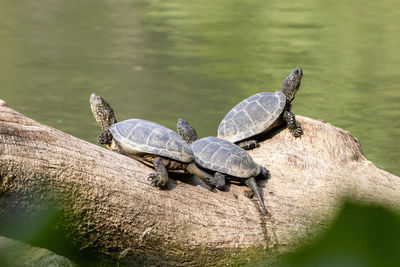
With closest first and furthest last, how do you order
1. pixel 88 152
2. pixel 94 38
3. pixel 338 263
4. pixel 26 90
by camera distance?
pixel 338 263
pixel 88 152
pixel 26 90
pixel 94 38

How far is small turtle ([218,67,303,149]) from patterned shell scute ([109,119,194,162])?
1.24m

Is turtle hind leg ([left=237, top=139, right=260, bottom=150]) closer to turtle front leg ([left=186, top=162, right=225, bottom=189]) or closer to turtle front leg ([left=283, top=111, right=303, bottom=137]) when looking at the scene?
turtle front leg ([left=283, top=111, right=303, bottom=137])

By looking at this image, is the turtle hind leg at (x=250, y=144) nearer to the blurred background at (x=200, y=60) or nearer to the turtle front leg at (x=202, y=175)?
the turtle front leg at (x=202, y=175)

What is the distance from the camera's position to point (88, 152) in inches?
128

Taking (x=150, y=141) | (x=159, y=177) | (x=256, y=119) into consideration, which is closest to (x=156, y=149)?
(x=150, y=141)

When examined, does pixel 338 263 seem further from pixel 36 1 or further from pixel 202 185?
pixel 36 1

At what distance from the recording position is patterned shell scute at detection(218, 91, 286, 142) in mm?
4801

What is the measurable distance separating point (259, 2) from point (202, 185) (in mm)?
18431

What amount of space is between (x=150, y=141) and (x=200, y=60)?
1115 centimetres

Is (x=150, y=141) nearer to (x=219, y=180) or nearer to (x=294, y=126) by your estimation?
(x=219, y=180)

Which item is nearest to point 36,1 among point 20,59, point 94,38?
point 94,38

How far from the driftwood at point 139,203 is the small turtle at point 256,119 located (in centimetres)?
61

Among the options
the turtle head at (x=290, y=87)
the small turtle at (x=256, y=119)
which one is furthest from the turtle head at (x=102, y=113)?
the turtle head at (x=290, y=87)

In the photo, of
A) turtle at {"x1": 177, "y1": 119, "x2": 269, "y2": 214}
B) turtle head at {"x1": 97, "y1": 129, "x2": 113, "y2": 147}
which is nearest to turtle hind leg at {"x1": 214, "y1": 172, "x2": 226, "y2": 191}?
turtle at {"x1": 177, "y1": 119, "x2": 269, "y2": 214}
